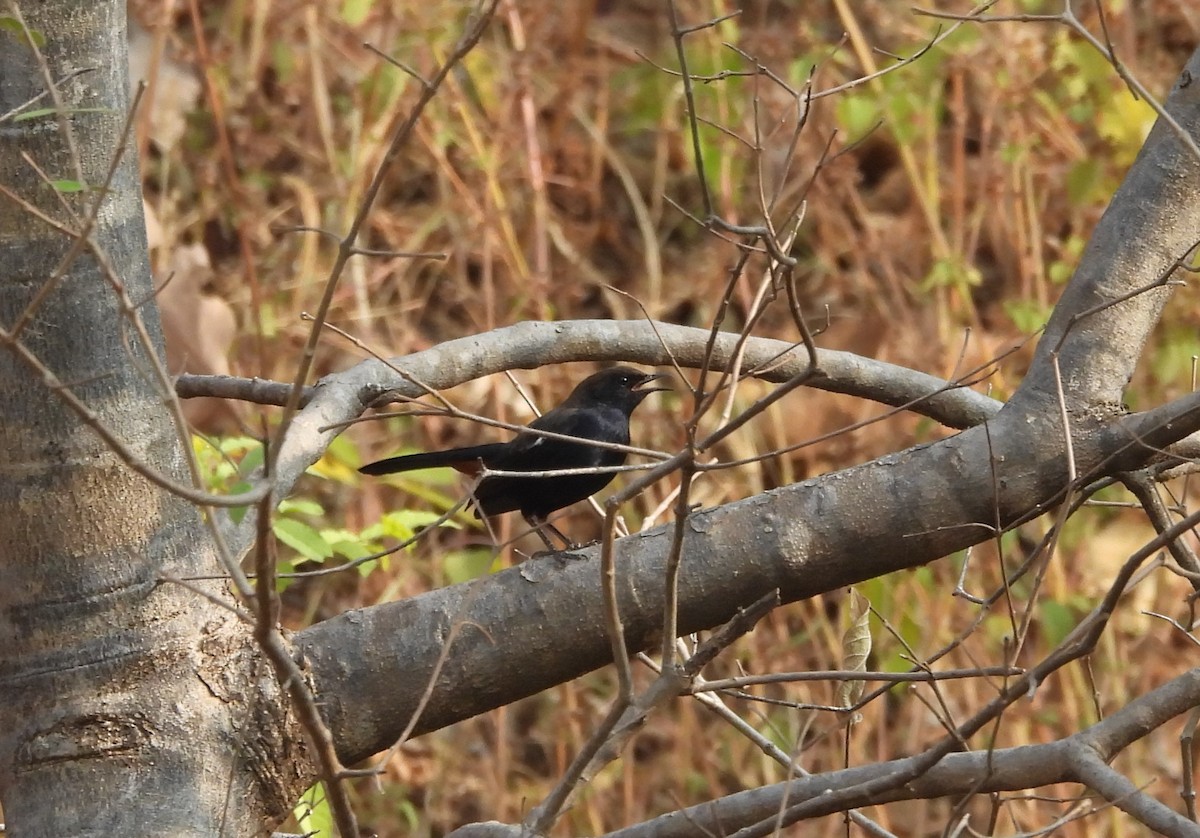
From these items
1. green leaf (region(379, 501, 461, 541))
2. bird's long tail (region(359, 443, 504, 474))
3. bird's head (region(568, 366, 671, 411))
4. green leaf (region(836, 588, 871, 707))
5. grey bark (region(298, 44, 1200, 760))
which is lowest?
green leaf (region(836, 588, 871, 707))

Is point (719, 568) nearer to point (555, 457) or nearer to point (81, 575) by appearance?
point (81, 575)

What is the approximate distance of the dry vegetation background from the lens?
5750 millimetres

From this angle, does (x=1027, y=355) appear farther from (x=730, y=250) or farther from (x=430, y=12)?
(x=430, y=12)

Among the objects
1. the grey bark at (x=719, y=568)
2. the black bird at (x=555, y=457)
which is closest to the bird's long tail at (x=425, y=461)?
the black bird at (x=555, y=457)

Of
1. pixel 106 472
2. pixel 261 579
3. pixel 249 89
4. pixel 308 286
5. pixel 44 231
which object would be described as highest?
pixel 249 89

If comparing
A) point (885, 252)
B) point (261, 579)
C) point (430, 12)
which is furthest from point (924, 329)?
point (261, 579)

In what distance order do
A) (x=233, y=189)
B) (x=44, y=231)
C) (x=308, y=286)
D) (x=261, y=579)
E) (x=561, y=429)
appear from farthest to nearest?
1. (x=308, y=286)
2. (x=233, y=189)
3. (x=561, y=429)
4. (x=44, y=231)
5. (x=261, y=579)

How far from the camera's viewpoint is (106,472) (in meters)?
2.14

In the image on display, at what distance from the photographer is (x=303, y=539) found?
2.71 m

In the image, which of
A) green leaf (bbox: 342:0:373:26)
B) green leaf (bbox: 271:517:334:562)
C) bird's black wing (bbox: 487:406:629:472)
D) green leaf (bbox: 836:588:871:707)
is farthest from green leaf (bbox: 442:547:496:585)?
green leaf (bbox: 836:588:871:707)

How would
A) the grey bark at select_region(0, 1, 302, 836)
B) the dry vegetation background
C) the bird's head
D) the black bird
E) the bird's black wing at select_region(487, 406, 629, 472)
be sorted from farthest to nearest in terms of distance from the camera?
the dry vegetation background, the bird's head, the bird's black wing at select_region(487, 406, 629, 472), the black bird, the grey bark at select_region(0, 1, 302, 836)

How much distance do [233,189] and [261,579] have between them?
207 inches

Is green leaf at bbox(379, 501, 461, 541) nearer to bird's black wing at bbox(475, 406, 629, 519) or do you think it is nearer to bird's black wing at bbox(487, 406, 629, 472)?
bird's black wing at bbox(475, 406, 629, 519)

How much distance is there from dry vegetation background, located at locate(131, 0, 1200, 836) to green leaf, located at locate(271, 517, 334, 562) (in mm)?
2285
